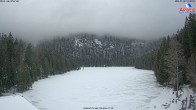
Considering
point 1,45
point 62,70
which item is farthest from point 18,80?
point 62,70

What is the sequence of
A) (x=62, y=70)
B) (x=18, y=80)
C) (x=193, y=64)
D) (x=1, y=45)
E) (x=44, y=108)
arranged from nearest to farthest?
1. (x=44, y=108)
2. (x=193, y=64)
3. (x=18, y=80)
4. (x=1, y=45)
5. (x=62, y=70)

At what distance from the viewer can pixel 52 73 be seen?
136000 millimetres

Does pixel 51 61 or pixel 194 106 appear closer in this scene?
pixel 194 106

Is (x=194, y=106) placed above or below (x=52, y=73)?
above

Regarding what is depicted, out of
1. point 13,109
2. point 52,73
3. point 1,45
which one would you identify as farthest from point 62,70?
point 13,109

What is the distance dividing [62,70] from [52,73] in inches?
709

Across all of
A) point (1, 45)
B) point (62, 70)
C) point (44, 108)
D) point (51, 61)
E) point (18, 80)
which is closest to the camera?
point (44, 108)

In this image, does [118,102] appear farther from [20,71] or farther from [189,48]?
[20,71]

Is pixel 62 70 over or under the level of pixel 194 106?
under

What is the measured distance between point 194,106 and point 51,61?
106 meters

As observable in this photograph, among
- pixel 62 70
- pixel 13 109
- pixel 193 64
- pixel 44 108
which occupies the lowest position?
pixel 62 70

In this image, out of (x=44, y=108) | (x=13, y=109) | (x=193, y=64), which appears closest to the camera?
(x=13, y=109)

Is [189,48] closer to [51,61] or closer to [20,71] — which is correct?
[20,71]

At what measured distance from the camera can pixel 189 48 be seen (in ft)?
207
